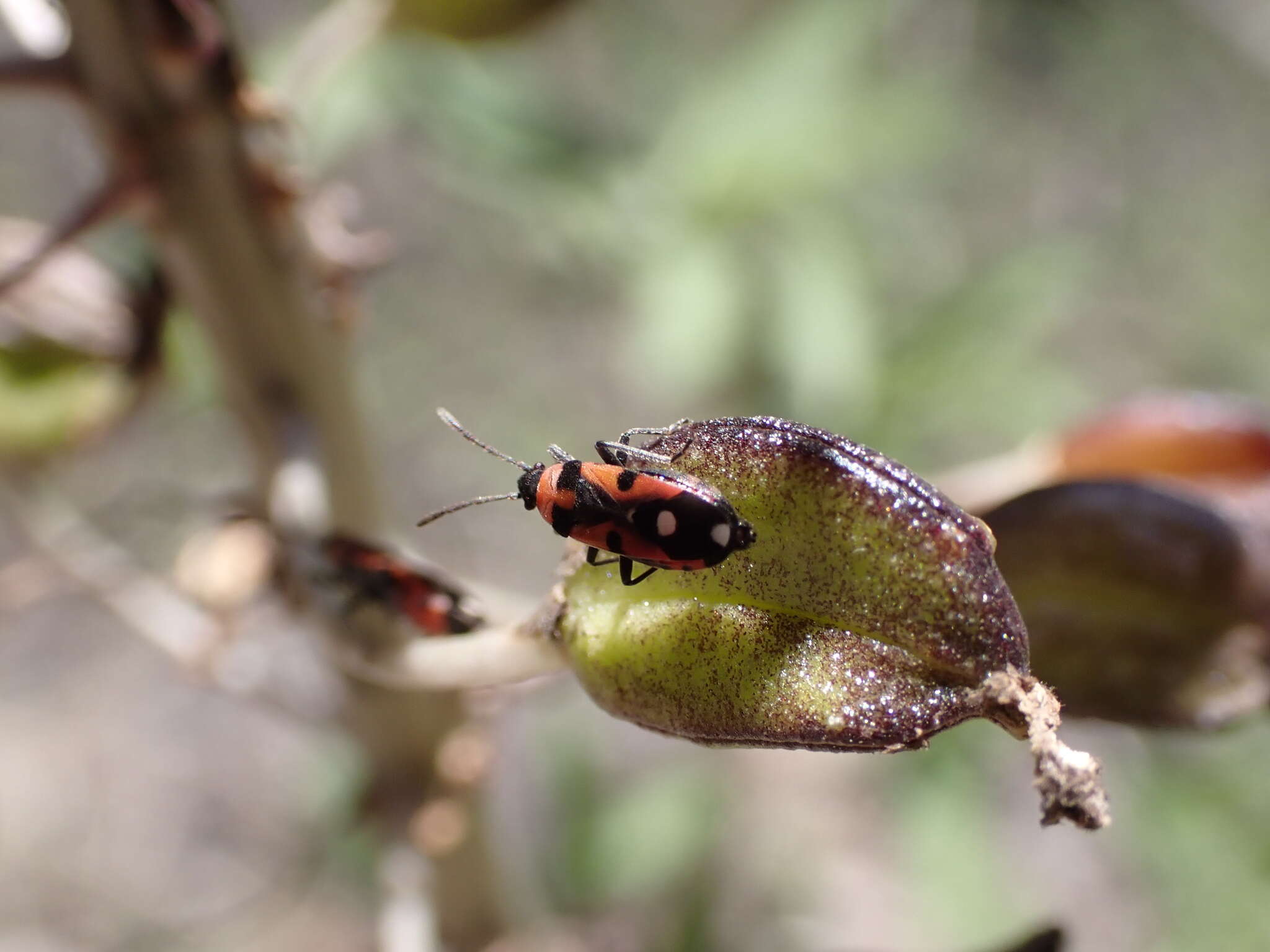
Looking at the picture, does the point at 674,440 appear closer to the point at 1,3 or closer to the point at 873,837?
the point at 1,3

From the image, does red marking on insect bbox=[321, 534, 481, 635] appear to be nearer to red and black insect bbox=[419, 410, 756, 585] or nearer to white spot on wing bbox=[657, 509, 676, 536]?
red and black insect bbox=[419, 410, 756, 585]

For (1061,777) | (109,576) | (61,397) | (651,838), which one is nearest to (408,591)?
(1061,777)

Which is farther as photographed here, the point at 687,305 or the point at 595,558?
the point at 687,305

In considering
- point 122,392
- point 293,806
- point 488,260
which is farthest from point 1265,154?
point 122,392

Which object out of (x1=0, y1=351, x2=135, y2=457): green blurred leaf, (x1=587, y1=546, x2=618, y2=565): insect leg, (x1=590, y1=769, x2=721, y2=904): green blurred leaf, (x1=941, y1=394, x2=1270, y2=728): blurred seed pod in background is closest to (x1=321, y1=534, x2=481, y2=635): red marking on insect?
(x1=587, y1=546, x2=618, y2=565): insect leg

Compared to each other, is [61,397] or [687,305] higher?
[61,397]

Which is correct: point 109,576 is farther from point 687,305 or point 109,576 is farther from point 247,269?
point 687,305
